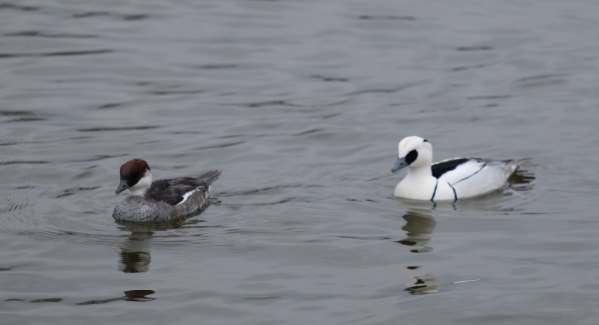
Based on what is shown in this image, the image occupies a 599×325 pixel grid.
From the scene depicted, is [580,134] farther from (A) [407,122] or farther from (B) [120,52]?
(B) [120,52]

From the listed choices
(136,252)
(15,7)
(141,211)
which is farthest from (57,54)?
(136,252)

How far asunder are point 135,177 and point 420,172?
11.2 ft

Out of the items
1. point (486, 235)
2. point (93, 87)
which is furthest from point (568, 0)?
point (486, 235)

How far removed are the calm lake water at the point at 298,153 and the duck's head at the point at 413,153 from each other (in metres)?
0.48

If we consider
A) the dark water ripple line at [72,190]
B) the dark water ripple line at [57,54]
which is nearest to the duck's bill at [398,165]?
the dark water ripple line at [72,190]

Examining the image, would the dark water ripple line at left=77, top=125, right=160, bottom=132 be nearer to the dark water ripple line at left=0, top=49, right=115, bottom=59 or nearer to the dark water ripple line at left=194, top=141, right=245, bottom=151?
the dark water ripple line at left=194, top=141, right=245, bottom=151

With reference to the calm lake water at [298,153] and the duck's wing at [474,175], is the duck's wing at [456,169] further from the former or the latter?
the calm lake water at [298,153]

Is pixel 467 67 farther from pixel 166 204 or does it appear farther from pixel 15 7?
pixel 15 7

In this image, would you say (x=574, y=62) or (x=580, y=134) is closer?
(x=580, y=134)

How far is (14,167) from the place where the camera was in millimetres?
16375

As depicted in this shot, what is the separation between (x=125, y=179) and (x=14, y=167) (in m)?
2.35

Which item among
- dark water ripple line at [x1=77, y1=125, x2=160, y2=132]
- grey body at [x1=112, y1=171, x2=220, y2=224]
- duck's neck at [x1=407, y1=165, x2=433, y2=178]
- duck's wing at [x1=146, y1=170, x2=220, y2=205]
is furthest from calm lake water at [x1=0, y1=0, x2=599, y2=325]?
duck's neck at [x1=407, y1=165, x2=433, y2=178]

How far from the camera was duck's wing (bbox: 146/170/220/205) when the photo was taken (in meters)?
14.9

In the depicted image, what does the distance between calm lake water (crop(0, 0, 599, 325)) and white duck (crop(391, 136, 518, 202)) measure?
8.2 inches
